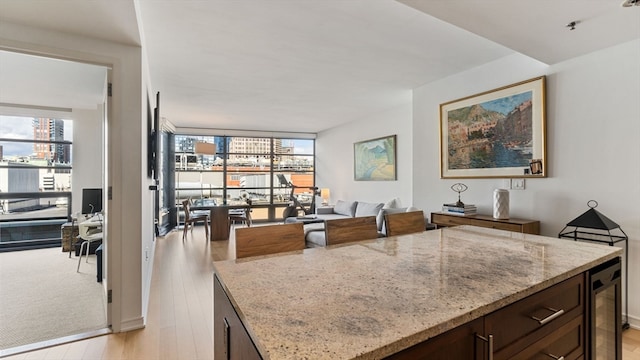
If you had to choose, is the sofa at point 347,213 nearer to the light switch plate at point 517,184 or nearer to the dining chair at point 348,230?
the light switch plate at point 517,184

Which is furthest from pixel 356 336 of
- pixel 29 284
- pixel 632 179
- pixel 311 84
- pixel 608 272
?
pixel 29 284

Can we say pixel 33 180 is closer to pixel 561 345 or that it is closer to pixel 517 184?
pixel 561 345

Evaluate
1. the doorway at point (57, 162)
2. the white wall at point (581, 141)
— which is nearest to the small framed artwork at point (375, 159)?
the white wall at point (581, 141)

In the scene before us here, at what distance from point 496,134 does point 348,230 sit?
7.98 feet

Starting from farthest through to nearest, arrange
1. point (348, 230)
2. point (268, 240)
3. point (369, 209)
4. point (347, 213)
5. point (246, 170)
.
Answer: point (246, 170), point (347, 213), point (369, 209), point (348, 230), point (268, 240)

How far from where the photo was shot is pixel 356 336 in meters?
0.71

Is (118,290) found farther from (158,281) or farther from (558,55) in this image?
(558,55)

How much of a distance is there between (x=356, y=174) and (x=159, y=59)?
4.63 m

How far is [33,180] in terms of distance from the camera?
5.37m

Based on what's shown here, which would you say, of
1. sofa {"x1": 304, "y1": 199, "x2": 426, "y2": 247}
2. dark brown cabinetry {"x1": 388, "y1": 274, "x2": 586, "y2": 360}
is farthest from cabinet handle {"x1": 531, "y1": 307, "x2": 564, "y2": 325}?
sofa {"x1": 304, "y1": 199, "x2": 426, "y2": 247}

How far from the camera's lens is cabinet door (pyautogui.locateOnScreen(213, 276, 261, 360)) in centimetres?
86

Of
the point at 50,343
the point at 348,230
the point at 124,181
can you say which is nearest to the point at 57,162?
the point at 124,181

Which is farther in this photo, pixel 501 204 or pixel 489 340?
pixel 501 204

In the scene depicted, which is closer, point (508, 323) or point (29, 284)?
point (508, 323)
